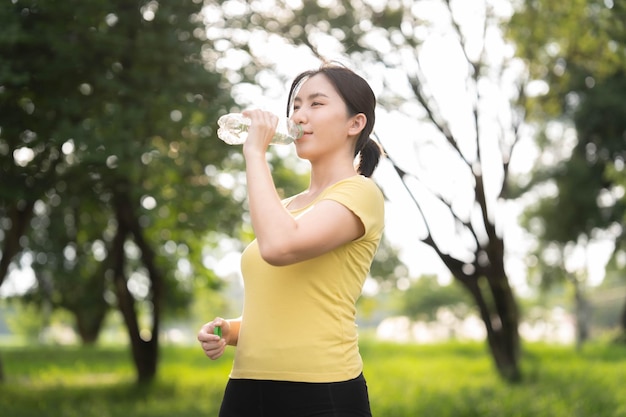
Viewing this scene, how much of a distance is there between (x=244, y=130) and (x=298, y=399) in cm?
72

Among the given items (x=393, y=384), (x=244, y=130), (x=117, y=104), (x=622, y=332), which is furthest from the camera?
(x=622, y=332)

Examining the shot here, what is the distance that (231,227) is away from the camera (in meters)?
9.62

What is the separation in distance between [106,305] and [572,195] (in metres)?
12.2

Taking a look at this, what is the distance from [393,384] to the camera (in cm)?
1085

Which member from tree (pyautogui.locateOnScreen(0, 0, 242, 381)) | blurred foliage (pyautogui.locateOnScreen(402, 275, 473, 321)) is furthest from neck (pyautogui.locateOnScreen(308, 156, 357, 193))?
blurred foliage (pyautogui.locateOnScreen(402, 275, 473, 321))

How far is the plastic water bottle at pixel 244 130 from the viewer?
2.19 meters

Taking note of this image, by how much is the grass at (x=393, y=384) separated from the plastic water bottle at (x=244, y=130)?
6.01 meters

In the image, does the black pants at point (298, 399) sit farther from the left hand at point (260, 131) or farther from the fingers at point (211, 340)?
the left hand at point (260, 131)

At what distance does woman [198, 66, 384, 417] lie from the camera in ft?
6.54

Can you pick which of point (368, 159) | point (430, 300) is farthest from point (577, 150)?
point (430, 300)

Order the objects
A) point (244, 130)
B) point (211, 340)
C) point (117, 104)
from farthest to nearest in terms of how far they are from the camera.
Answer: point (117, 104) < point (244, 130) < point (211, 340)

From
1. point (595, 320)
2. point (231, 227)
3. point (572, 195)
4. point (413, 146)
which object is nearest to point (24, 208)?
A: point (231, 227)

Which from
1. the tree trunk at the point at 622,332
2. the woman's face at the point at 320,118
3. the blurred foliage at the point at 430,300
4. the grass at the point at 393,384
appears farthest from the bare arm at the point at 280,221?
the blurred foliage at the point at 430,300

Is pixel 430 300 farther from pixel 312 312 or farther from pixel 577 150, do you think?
pixel 312 312
